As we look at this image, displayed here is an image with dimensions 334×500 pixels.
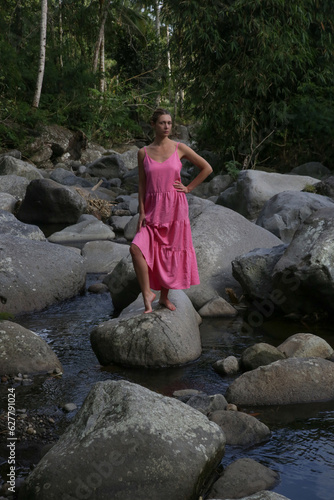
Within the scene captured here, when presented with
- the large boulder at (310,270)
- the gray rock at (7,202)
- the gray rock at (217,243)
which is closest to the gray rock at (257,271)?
the large boulder at (310,270)

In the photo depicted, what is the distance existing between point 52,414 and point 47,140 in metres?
18.6

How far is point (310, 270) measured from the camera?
6.49 m

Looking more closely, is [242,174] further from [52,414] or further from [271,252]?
[52,414]

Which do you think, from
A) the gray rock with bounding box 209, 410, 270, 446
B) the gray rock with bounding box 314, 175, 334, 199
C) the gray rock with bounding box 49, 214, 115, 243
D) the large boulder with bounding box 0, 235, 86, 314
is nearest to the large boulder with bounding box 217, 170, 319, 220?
the gray rock with bounding box 314, 175, 334, 199

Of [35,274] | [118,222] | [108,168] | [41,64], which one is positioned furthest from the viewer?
[41,64]

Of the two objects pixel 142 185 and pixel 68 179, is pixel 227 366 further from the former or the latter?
pixel 68 179

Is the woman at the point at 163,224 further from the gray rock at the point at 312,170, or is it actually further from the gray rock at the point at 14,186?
the gray rock at the point at 312,170

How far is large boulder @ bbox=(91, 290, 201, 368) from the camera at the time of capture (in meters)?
5.45

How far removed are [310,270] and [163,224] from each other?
1743 mm

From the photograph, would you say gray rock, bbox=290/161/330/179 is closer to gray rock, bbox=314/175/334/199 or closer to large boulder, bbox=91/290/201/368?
gray rock, bbox=314/175/334/199

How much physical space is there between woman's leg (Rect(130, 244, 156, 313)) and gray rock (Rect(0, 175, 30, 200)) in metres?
9.64

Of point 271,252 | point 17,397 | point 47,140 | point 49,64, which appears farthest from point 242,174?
point 49,64

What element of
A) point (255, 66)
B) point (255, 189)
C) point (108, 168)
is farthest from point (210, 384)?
point (108, 168)

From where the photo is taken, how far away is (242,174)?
1284 centimetres
